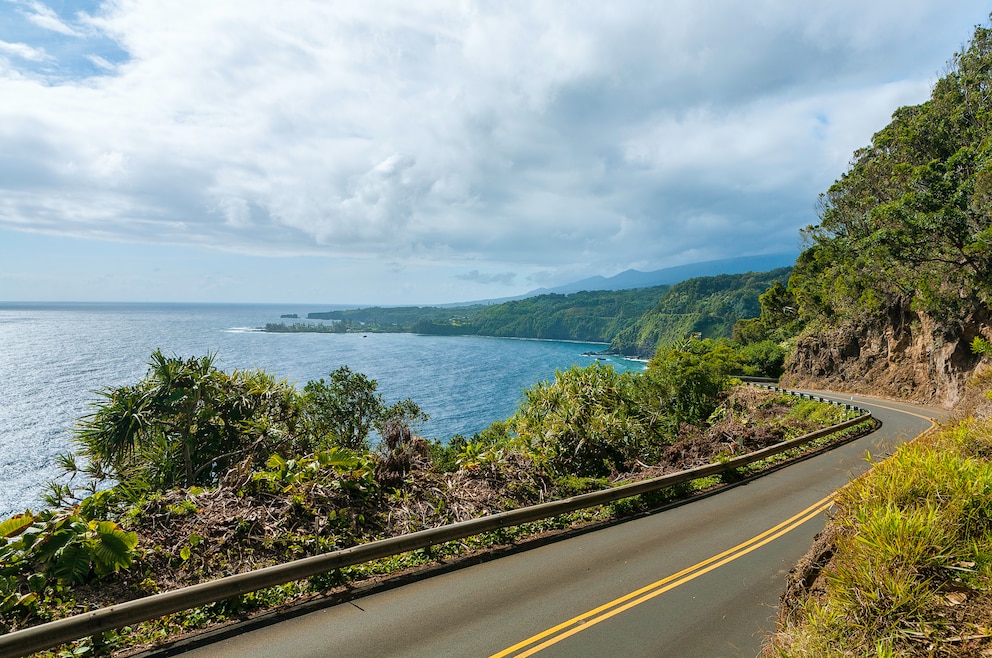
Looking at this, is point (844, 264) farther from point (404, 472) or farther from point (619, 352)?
point (619, 352)

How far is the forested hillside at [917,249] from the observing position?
1168 inches

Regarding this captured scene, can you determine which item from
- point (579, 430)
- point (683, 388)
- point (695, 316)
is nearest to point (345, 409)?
point (579, 430)

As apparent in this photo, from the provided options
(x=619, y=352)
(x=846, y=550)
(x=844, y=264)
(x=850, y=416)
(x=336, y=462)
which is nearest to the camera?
(x=846, y=550)

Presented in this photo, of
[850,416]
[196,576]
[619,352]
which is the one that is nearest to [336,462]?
[196,576]

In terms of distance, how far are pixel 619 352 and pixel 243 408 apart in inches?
6751

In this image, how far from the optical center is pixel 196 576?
24.8 feet

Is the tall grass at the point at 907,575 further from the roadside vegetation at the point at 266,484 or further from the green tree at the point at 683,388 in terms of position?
the green tree at the point at 683,388

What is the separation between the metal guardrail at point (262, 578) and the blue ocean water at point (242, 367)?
16.8 m

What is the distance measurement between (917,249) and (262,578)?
40.2 metres

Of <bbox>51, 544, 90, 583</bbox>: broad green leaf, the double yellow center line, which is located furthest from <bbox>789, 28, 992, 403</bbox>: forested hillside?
<bbox>51, 544, 90, 583</bbox>: broad green leaf

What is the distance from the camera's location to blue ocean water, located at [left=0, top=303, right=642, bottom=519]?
173 ft

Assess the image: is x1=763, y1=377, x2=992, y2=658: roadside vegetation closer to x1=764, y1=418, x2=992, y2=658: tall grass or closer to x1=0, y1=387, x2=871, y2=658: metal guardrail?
x1=764, y1=418, x2=992, y2=658: tall grass

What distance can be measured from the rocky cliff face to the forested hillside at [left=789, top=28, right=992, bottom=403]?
0.31 ft

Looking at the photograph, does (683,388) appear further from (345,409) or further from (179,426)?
(179,426)
